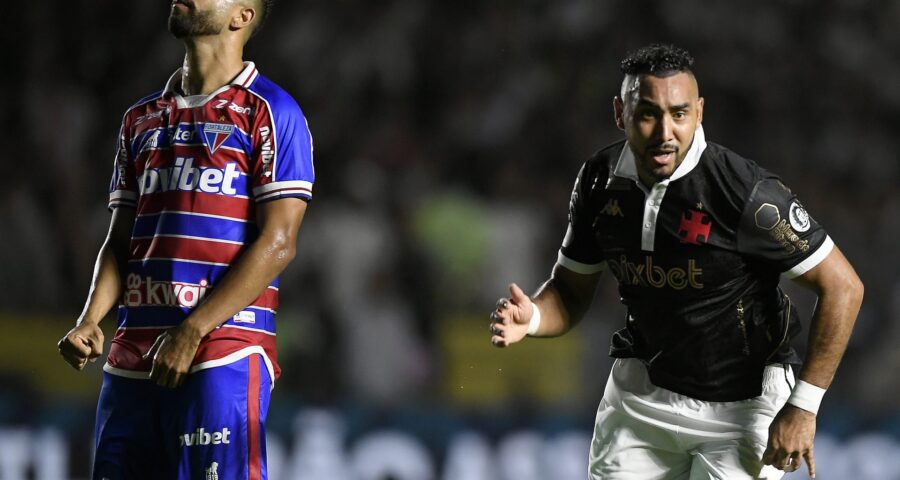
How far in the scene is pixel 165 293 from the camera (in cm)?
339

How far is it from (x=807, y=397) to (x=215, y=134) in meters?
1.89

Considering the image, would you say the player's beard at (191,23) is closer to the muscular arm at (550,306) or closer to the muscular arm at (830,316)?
the muscular arm at (550,306)

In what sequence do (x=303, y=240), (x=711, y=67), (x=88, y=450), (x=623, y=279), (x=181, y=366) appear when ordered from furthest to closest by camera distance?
(x=711, y=67) < (x=303, y=240) < (x=88, y=450) < (x=623, y=279) < (x=181, y=366)

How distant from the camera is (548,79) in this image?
908 cm

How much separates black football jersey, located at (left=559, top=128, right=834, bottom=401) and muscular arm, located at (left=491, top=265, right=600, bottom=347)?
27 centimetres

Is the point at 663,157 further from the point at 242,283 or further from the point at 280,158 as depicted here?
the point at 242,283

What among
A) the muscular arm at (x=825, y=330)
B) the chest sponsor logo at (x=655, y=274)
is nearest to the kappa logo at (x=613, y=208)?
the chest sponsor logo at (x=655, y=274)

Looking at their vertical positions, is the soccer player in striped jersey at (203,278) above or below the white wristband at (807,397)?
above

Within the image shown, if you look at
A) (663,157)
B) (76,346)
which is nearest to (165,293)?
(76,346)

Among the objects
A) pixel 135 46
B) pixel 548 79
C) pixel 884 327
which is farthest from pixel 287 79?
pixel 884 327

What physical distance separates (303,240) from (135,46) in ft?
7.15

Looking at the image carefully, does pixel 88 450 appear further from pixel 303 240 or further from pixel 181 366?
pixel 181 366

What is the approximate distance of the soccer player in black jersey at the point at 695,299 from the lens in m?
3.49

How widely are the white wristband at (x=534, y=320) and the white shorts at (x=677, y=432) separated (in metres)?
0.31
